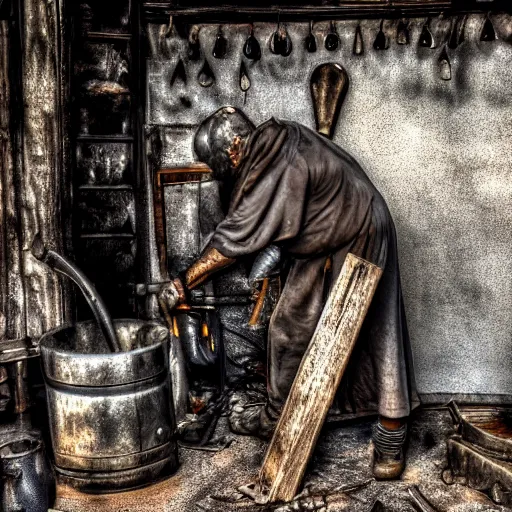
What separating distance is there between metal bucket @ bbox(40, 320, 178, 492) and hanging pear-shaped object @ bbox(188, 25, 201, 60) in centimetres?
216

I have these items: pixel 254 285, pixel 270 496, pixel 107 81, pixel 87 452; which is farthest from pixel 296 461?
pixel 107 81

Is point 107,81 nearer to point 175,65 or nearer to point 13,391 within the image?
point 175,65

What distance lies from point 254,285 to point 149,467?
1688mm

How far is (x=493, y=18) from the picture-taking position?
5473mm

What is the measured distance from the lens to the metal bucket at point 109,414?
4367 millimetres

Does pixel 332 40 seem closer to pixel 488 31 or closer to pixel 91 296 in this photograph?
pixel 488 31

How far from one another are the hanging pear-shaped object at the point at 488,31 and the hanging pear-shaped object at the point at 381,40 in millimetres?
647

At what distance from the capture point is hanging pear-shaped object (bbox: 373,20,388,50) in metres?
5.49

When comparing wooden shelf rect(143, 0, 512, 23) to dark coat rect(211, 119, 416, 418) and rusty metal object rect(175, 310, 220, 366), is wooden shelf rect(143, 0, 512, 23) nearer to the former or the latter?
dark coat rect(211, 119, 416, 418)

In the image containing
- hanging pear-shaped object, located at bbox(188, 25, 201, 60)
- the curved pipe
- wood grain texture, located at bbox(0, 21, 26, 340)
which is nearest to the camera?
the curved pipe

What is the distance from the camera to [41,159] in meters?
5.25

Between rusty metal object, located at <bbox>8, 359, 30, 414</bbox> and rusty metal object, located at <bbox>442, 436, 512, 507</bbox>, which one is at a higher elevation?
rusty metal object, located at <bbox>8, 359, 30, 414</bbox>

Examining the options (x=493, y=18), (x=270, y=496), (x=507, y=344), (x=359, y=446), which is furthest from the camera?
(x=507, y=344)

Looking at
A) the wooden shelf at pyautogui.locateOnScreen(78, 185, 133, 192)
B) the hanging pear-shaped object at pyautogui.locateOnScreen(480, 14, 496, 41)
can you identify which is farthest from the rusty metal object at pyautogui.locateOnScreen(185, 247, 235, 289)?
the hanging pear-shaped object at pyautogui.locateOnScreen(480, 14, 496, 41)
